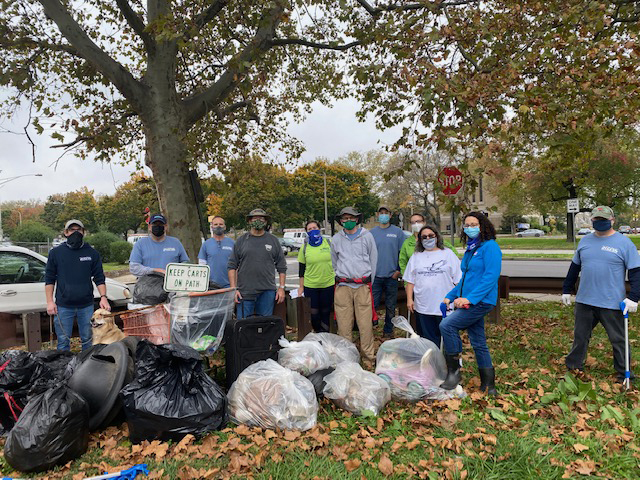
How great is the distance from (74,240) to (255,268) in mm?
2205

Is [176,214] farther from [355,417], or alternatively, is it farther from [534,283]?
[534,283]

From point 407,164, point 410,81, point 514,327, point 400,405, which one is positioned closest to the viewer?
point 400,405

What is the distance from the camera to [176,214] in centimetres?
831

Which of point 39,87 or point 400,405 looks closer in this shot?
point 400,405

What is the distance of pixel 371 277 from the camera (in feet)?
19.3

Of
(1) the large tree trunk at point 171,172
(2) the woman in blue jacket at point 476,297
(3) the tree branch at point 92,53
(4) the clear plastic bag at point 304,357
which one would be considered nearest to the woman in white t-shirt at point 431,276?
(2) the woman in blue jacket at point 476,297

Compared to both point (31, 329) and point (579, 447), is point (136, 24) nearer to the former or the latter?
point (31, 329)

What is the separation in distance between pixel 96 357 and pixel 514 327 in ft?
20.9

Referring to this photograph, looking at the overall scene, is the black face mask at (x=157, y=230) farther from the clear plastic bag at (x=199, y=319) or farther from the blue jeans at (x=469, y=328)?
the blue jeans at (x=469, y=328)

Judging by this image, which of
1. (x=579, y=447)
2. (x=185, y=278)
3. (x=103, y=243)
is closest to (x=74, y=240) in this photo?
(x=185, y=278)

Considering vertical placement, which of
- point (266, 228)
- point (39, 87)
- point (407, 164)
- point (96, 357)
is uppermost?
point (39, 87)

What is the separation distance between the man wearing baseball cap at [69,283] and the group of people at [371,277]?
1 centimetres

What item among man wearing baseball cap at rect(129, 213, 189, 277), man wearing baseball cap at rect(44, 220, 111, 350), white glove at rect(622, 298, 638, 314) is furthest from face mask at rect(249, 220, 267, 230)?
white glove at rect(622, 298, 638, 314)

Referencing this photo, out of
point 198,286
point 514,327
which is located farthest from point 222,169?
point 514,327
